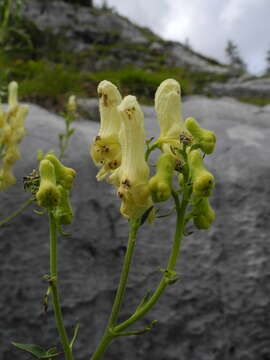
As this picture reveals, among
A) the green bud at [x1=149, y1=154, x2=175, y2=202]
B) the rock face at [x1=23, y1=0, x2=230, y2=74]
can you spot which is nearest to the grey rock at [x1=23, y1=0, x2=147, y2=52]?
the rock face at [x1=23, y1=0, x2=230, y2=74]

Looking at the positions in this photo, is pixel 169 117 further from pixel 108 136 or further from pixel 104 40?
pixel 104 40

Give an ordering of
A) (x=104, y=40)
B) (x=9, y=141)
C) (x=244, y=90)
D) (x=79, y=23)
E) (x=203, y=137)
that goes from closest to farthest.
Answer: (x=203, y=137)
(x=9, y=141)
(x=244, y=90)
(x=104, y=40)
(x=79, y=23)

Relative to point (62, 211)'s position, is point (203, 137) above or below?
above

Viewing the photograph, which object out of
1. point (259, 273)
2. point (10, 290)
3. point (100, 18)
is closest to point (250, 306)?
point (259, 273)

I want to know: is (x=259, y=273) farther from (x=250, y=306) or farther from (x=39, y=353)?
(x=39, y=353)

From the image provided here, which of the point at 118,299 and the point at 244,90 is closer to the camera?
the point at 118,299

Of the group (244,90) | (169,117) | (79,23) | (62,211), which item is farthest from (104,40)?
(62,211)
